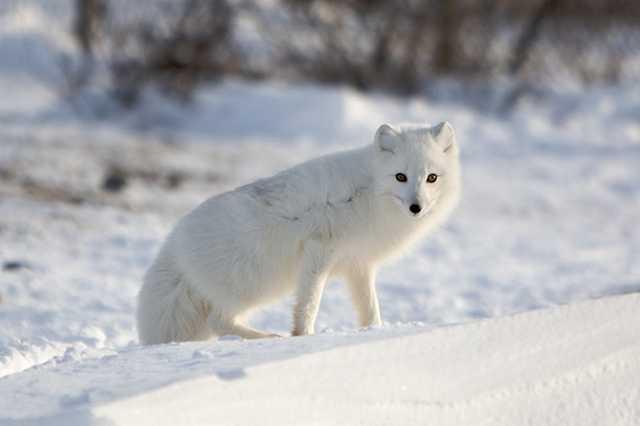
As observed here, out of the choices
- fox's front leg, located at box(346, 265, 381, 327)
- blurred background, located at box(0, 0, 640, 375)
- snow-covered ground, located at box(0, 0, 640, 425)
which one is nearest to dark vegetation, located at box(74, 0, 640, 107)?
blurred background, located at box(0, 0, 640, 375)

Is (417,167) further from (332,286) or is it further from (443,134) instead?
(332,286)

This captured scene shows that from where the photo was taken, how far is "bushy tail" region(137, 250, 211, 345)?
12.4 feet

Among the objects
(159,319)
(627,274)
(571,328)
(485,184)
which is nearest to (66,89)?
(485,184)

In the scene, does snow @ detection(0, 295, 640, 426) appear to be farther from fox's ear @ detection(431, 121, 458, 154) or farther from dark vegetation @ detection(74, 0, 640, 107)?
dark vegetation @ detection(74, 0, 640, 107)

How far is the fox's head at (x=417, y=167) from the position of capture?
360cm

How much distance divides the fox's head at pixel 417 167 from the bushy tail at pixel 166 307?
0.90 meters

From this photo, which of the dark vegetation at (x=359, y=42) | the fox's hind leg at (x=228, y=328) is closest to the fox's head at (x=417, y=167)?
the fox's hind leg at (x=228, y=328)

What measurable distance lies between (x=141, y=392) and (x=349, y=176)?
5.23 ft

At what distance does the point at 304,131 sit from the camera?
11961 mm

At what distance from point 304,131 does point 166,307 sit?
27.3 feet

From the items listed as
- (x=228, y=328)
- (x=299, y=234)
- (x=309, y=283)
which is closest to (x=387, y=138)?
(x=299, y=234)

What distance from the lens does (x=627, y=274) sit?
23.2 ft

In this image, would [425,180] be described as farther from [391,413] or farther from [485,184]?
[485,184]

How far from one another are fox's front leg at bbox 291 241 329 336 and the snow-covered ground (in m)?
0.33
